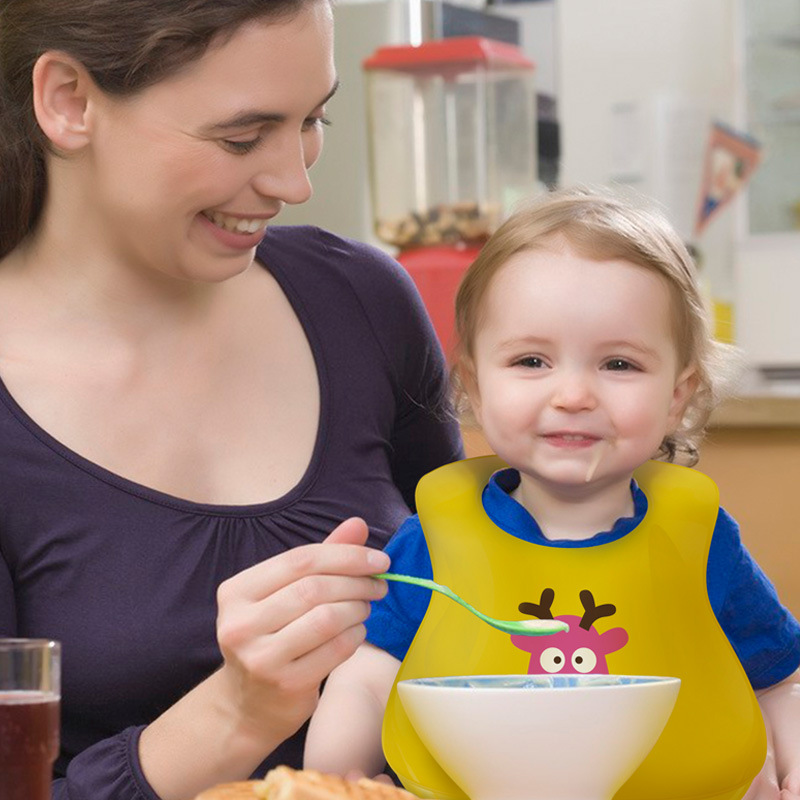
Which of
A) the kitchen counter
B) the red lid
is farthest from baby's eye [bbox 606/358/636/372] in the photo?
the red lid

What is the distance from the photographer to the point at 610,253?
3.80 feet

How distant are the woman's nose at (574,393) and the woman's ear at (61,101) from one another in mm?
513

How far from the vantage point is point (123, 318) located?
145cm

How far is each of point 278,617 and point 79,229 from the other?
0.58m

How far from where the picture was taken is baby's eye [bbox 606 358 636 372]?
3.77ft

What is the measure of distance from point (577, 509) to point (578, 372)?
12cm

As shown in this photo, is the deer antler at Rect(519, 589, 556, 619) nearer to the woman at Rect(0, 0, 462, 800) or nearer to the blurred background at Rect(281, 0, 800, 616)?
the woman at Rect(0, 0, 462, 800)

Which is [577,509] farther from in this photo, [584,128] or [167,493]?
[584,128]

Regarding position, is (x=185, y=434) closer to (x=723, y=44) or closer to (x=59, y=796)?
(x=59, y=796)

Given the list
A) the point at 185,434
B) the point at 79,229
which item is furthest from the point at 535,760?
the point at 79,229

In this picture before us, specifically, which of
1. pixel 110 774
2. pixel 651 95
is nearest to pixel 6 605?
pixel 110 774

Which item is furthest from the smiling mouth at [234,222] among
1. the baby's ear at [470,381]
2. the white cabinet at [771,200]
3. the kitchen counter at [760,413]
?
the white cabinet at [771,200]

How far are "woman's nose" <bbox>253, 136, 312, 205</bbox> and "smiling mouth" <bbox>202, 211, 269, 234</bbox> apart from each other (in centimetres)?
4

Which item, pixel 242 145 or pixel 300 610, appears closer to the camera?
pixel 300 610
